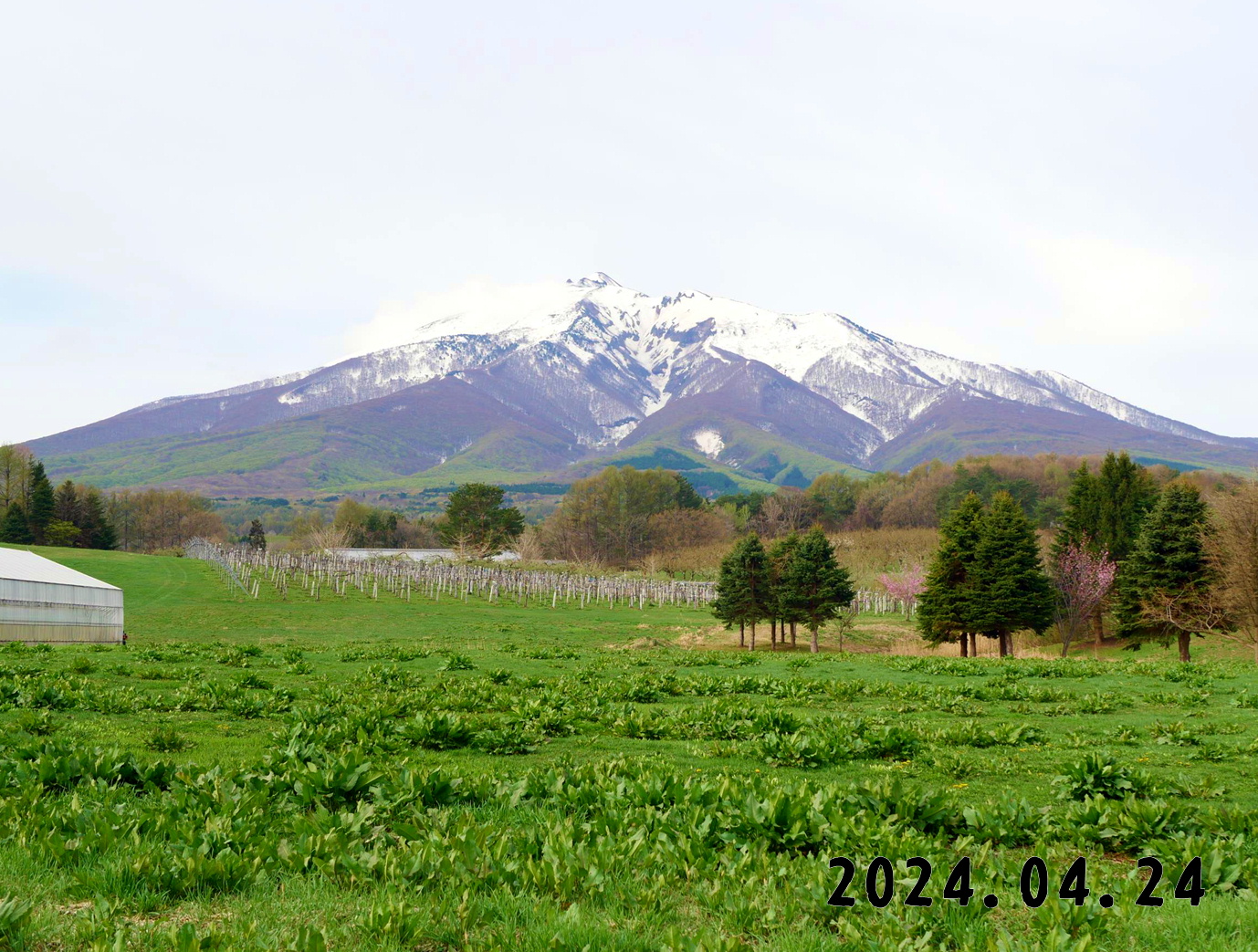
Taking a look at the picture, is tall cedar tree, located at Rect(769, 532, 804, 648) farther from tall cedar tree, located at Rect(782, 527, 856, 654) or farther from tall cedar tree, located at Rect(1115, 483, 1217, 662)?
tall cedar tree, located at Rect(1115, 483, 1217, 662)

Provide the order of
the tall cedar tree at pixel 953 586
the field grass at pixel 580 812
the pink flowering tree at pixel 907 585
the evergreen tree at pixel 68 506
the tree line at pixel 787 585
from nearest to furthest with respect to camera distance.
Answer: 1. the field grass at pixel 580 812
2. the tall cedar tree at pixel 953 586
3. the tree line at pixel 787 585
4. the pink flowering tree at pixel 907 585
5. the evergreen tree at pixel 68 506

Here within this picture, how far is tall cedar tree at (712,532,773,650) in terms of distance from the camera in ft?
189

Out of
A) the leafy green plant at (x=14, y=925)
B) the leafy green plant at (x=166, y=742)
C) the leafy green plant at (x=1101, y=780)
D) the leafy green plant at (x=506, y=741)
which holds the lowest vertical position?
the leafy green plant at (x=506, y=741)

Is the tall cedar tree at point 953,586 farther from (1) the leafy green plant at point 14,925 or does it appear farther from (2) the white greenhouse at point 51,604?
(1) the leafy green plant at point 14,925

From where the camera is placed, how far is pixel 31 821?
741 cm

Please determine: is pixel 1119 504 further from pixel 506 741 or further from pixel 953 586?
pixel 506 741

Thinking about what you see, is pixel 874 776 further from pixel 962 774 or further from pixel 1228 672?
pixel 1228 672

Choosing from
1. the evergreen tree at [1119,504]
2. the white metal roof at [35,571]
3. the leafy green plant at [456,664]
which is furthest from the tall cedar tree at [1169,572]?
the white metal roof at [35,571]

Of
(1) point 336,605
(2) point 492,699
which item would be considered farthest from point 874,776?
(1) point 336,605

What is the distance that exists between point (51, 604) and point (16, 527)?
4274 inches

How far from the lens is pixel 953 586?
50.8 m

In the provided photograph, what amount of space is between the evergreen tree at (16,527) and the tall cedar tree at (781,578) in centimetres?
12415

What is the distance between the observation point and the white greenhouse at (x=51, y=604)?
39312 mm

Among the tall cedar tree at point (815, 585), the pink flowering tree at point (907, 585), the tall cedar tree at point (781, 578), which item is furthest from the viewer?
the pink flowering tree at point (907, 585)
